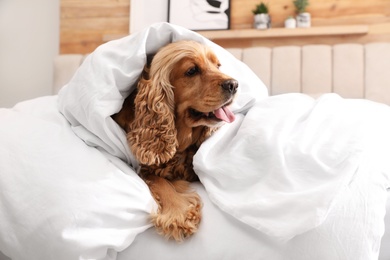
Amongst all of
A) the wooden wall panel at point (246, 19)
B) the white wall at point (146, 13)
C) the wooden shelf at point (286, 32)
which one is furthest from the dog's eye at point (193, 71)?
the white wall at point (146, 13)

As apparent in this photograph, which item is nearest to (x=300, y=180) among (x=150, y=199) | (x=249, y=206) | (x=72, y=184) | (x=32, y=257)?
(x=249, y=206)

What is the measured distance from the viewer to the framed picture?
127 inches

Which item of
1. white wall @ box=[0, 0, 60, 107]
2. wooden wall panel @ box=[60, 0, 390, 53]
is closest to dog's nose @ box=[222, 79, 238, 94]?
wooden wall panel @ box=[60, 0, 390, 53]

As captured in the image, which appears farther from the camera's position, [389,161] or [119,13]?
[119,13]

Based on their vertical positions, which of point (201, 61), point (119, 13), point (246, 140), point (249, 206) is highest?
point (119, 13)

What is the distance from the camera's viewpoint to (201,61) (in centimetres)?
130

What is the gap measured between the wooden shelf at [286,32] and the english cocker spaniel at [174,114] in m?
1.79

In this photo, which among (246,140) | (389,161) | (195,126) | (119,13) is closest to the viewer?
(389,161)

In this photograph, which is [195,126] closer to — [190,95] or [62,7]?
[190,95]

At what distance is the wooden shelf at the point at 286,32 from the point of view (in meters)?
2.90

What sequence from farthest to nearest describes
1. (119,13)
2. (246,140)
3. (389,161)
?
(119,13)
(246,140)
(389,161)

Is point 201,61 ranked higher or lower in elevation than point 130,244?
higher

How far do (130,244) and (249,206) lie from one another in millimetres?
302

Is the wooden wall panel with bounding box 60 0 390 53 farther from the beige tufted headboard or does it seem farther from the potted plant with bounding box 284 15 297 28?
the beige tufted headboard
